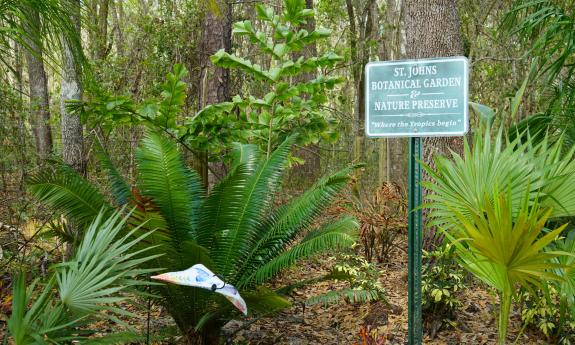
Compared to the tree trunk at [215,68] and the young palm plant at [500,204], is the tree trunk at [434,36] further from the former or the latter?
the young palm plant at [500,204]

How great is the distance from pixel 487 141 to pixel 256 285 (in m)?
1.96

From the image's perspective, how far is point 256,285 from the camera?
13.3 feet

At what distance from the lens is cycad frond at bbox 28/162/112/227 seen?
3398 mm

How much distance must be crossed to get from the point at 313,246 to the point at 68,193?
5.38ft

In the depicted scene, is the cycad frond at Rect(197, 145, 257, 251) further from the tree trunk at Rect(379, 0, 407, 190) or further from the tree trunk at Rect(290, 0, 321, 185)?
the tree trunk at Rect(290, 0, 321, 185)

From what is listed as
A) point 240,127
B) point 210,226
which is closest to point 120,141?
point 240,127

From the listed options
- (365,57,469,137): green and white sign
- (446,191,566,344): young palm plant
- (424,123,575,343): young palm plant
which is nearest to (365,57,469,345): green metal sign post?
(365,57,469,137): green and white sign

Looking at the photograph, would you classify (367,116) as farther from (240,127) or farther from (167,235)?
(240,127)

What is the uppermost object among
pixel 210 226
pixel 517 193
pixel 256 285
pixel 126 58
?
pixel 126 58

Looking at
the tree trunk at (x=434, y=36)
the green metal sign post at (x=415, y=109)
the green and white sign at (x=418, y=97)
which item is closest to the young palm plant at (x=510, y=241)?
the green metal sign post at (x=415, y=109)

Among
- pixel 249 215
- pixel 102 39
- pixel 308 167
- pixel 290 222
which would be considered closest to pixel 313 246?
pixel 290 222

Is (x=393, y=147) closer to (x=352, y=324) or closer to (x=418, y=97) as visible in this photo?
(x=352, y=324)

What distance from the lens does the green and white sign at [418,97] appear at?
3.17 m

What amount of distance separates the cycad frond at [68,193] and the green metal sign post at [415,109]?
6.13ft
